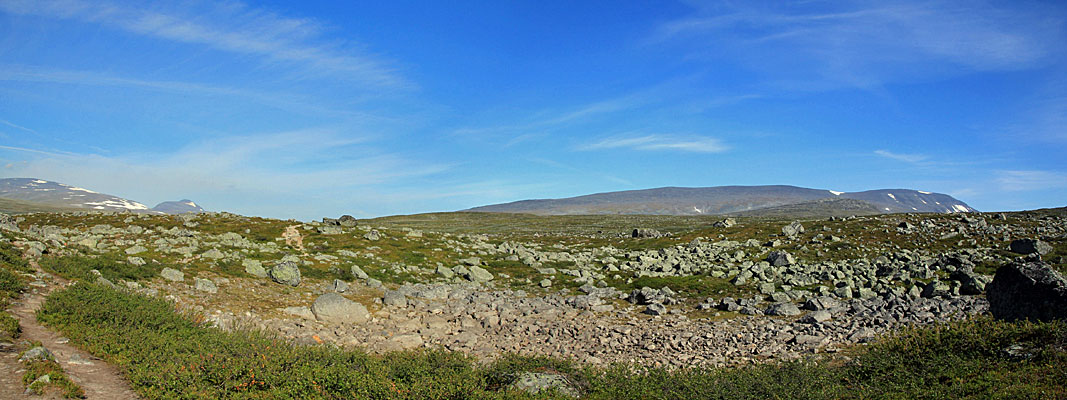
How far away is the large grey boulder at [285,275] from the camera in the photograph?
21641mm

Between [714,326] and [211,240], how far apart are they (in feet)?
86.5

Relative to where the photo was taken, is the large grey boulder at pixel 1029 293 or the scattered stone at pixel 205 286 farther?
the scattered stone at pixel 205 286

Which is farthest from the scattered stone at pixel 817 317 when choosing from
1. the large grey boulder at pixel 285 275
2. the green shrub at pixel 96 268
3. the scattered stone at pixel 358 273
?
the green shrub at pixel 96 268

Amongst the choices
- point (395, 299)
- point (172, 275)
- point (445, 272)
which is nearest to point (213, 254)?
point (172, 275)

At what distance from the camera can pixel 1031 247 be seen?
30.0 meters

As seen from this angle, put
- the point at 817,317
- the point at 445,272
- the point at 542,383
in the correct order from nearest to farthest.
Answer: the point at 542,383
the point at 817,317
the point at 445,272

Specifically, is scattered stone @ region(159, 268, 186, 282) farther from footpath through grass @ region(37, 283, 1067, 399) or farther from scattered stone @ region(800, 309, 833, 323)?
scattered stone @ region(800, 309, 833, 323)

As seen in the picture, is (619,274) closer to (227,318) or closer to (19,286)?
(227,318)

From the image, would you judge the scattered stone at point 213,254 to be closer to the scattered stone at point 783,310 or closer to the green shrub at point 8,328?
the green shrub at point 8,328

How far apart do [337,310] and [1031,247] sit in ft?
126

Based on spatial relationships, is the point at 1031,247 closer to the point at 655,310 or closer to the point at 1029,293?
the point at 1029,293

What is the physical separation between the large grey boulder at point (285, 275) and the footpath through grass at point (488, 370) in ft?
28.6

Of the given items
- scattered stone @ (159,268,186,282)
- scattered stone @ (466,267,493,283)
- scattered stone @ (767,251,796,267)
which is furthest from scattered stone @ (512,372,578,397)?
scattered stone @ (767,251,796,267)

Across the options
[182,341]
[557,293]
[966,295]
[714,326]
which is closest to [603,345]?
[714,326]
